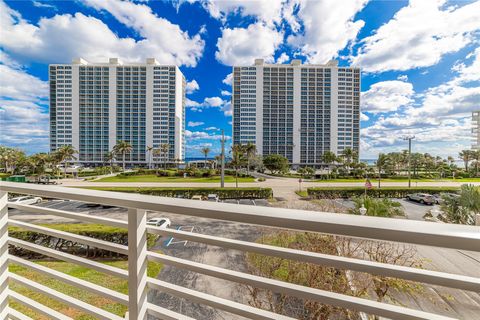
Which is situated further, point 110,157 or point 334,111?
point 334,111

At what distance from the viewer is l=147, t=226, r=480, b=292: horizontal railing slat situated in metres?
0.32

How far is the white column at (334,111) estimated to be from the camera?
19.3 metres

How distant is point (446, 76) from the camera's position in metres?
4.76

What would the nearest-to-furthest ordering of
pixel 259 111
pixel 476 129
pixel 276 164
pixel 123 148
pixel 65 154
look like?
pixel 476 129, pixel 65 154, pixel 123 148, pixel 276 164, pixel 259 111


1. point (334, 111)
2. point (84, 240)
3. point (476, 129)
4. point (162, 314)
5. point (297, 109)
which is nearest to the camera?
point (162, 314)

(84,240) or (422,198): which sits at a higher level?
(84,240)

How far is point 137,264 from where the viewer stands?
566 mm

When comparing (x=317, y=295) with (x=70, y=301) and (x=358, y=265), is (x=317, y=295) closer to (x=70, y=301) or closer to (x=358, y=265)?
(x=358, y=265)

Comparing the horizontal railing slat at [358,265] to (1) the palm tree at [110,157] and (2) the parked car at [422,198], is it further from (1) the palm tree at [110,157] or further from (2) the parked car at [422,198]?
(2) the parked car at [422,198]

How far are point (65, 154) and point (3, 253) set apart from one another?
679 cm

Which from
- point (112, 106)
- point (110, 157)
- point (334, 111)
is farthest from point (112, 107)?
point (334, 111)

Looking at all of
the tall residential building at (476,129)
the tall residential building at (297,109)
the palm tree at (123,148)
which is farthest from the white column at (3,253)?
the tall residential building at (297,109)

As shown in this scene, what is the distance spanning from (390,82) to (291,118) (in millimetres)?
22065

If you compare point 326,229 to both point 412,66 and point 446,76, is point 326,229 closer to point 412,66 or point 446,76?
point 446,76
